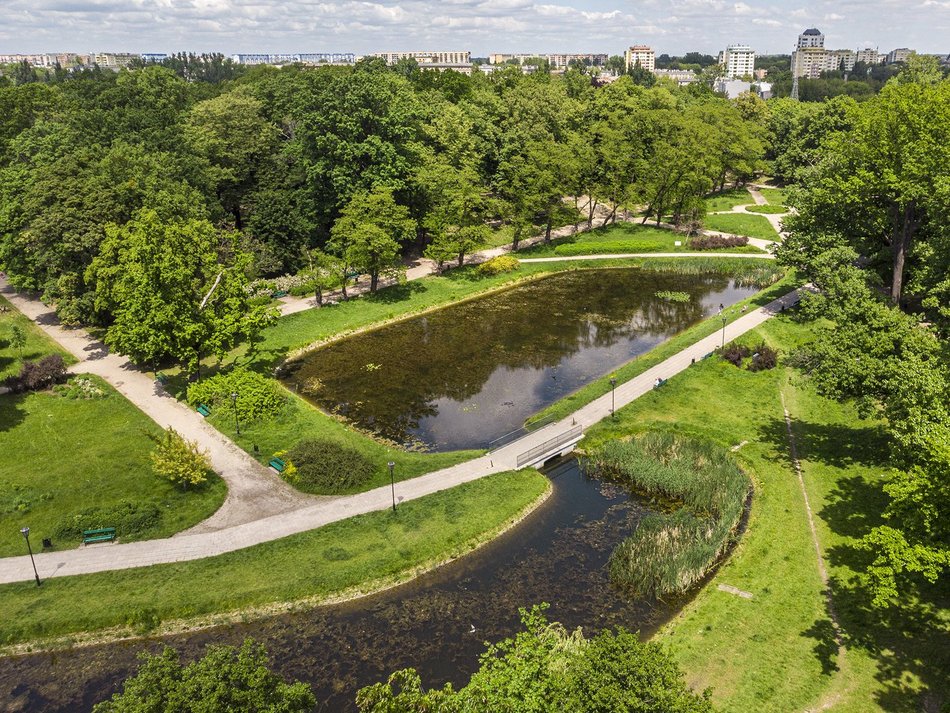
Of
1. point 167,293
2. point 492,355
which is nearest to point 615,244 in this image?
point 492,355

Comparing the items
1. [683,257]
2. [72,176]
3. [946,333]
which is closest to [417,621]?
[946,333]

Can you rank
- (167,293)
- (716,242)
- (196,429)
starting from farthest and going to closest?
(716,242) < (167,293) < (196,429)

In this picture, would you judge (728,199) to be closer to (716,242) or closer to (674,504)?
(716,242)

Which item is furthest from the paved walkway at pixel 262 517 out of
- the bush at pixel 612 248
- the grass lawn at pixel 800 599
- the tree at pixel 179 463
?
the bush at pixel 612 248

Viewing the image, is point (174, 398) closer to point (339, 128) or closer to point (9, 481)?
point (9, 481)

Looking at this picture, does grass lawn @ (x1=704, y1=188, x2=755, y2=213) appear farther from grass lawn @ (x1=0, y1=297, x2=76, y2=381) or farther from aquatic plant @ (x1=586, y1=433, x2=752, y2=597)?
grass lawn @ (x1=0, y1=297, x2=76, y2=381)

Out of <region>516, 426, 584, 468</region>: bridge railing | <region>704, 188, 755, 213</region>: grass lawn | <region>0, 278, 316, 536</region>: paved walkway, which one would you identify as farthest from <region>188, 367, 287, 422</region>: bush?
<region>704, 188, 755, 213</region>: grass lawn
